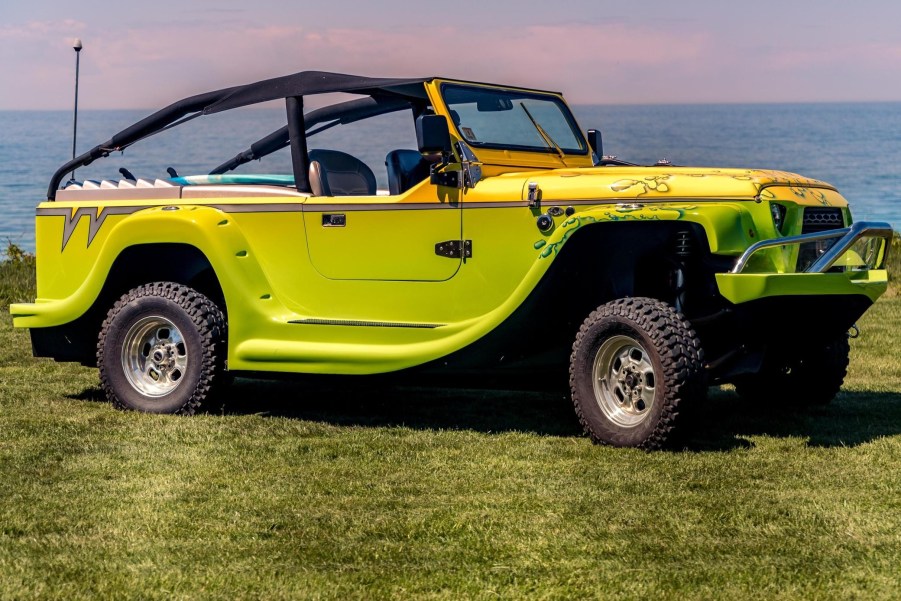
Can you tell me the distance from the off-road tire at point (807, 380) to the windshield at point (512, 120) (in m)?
1.90

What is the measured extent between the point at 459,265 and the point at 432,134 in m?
0.74

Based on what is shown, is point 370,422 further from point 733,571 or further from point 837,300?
point 733,571

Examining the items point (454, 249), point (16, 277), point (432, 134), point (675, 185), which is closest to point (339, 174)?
point (432, 134)

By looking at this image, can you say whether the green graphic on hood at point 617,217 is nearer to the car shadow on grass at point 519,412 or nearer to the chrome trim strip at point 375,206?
the chrome trim strip at point 375,206

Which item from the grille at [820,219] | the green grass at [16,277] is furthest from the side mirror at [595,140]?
the green grass at [16,277]

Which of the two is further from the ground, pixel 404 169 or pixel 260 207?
pixel 404 169

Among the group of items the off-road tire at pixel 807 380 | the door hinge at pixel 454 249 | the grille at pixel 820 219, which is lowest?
the off-road tire at pixel 807 380

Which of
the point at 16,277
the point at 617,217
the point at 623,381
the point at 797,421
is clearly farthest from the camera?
the point at 16,277

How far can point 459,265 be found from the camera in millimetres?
7195

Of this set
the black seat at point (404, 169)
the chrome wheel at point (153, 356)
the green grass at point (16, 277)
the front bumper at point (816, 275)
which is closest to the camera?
the front bumper at point (816, 275)

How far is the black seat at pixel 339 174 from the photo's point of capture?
7953 millimetres

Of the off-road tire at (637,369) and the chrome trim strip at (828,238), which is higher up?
the chrome trim strip at (828,238)

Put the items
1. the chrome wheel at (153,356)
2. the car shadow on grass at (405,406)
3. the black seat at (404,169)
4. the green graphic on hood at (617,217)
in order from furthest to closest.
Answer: the chrome wheel at (153,356) < the car shadow on grass at (405,406) < the black seat at (404,169) < the green graphic on hood at (617,217)

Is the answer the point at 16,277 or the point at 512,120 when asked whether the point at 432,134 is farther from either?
the point at 16,277
